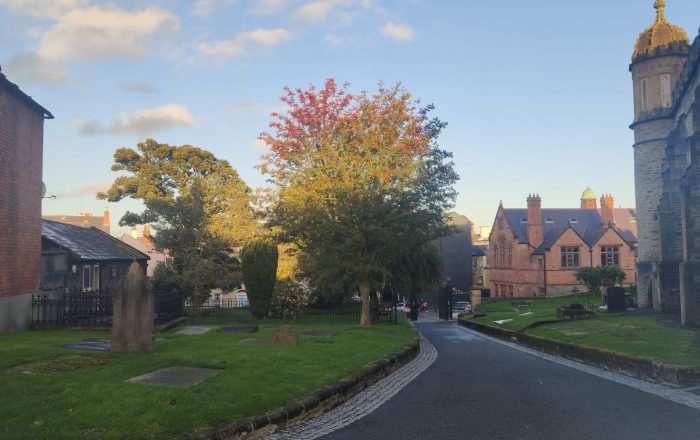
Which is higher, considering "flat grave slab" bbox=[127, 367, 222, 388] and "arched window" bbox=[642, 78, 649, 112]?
"arched window" bbox=[642, 78, 649, 112]

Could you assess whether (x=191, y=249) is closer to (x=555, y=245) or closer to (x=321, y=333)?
(x=321, y=333)

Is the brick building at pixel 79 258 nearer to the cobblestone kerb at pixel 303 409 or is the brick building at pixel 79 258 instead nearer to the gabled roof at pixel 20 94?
the gabled roof at pixel 20 94

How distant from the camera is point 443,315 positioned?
5091cm

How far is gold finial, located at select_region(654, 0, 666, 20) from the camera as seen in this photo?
106 feet

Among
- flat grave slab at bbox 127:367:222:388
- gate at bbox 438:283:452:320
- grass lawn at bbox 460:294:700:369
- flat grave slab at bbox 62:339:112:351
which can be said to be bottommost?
gate at bbox 438:283:452:320

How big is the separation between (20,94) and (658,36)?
33149 mm

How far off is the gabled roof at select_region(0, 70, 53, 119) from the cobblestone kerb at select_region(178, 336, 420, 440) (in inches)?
561

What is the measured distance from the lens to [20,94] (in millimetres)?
18000

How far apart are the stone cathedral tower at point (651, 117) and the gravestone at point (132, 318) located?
28618 mm

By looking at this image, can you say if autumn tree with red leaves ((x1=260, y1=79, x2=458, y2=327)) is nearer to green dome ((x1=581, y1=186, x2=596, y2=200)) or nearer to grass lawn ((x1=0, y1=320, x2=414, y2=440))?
grass lawn ((x1=0, y1=320, x2=414, y2=440))

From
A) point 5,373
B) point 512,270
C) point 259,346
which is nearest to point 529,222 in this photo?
point 512,270

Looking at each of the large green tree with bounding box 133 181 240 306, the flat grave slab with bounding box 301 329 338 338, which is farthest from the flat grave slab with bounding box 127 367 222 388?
the large green tree with bounding box 133 181 240 306

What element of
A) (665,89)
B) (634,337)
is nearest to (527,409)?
(634,337)

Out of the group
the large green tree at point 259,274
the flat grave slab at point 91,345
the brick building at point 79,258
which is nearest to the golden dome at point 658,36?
the large green tree at point 259,274
